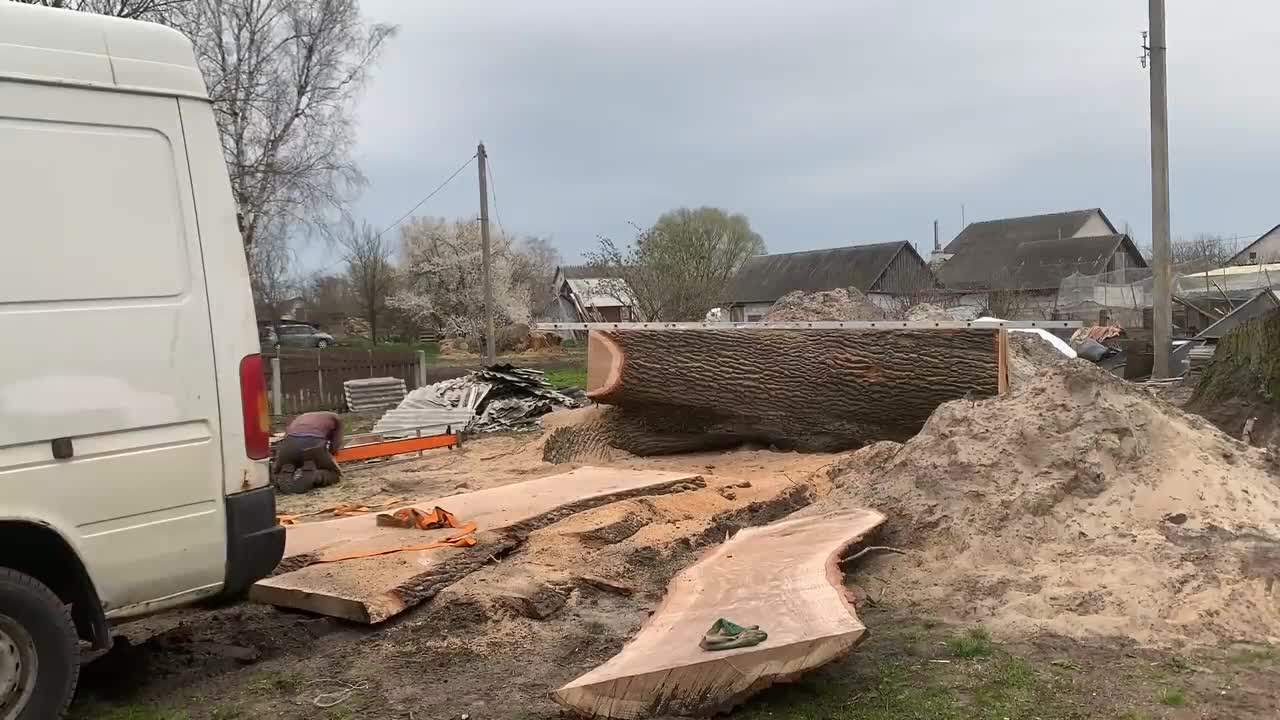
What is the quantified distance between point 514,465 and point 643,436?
1.54 metres

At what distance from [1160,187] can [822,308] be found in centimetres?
630

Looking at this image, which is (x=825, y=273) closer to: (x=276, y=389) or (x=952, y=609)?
(x=276, y=389)

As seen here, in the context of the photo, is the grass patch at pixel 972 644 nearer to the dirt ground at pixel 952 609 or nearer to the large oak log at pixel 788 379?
the dirt ground at pixel 952 609

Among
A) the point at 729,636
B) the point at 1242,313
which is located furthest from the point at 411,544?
the point at 1242,313

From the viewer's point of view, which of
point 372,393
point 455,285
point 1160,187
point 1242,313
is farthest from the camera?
point 455,285

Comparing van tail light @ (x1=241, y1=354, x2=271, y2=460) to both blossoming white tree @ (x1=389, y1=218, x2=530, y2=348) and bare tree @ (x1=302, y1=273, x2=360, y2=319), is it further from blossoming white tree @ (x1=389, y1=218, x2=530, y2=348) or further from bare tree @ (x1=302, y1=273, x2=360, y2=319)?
bare tree @ (x1=302, y1=273, x2=360, y2=319)

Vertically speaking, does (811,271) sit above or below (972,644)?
above

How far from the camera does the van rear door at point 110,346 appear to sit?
330cm

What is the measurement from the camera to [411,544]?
5617mm

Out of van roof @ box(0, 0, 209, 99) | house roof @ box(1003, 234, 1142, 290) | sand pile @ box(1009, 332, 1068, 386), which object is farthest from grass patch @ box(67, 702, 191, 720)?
house roof @ box(1003, 234, 1142, 290)

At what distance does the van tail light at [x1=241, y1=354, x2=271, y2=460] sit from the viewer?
3.83 meters

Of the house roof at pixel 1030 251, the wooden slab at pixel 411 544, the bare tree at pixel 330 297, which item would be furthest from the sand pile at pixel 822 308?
the bare tree at pixel 330 297

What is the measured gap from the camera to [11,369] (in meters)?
3.24

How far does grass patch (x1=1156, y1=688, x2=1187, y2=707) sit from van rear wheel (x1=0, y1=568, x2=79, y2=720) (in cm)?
402
